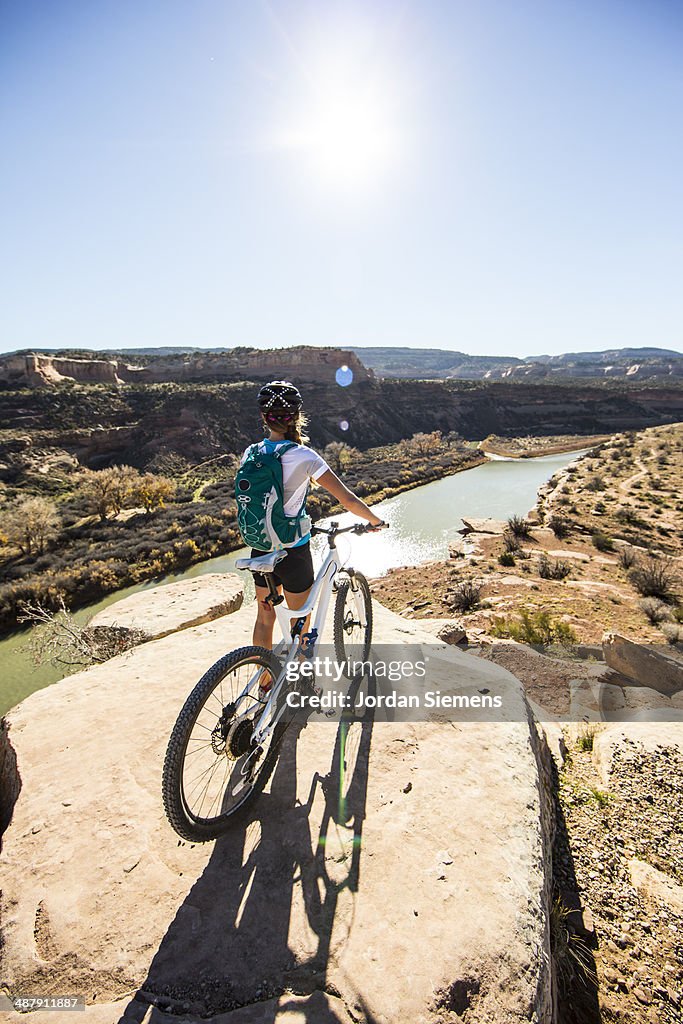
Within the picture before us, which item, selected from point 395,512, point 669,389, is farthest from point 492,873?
point 669,389

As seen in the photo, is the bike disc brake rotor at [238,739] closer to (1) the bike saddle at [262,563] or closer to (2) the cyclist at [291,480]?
(2) the cyclist at [291,480]

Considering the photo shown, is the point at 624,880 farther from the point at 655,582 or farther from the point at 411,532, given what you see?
the point at 411,532

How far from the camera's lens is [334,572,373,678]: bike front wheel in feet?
13.0

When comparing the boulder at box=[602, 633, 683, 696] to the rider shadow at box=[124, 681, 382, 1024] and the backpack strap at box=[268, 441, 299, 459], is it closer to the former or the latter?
the rider shadow at box=[124, 681, 382, 1024]

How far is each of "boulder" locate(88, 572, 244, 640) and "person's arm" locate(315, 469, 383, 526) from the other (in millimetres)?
3981

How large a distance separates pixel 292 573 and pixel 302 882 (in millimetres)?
1670

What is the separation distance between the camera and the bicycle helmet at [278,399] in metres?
2.89

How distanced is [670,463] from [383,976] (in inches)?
1293

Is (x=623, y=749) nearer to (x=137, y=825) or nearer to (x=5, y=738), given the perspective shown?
(x=137, y=825)

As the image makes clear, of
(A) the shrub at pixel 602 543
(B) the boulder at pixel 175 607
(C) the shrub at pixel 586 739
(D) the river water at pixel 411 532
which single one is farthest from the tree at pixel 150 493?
(C) the shrub at pixel 586 739

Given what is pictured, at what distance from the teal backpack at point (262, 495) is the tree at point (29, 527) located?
23.8m

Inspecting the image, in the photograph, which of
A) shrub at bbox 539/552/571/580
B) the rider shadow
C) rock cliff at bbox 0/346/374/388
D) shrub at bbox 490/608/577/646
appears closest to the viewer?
the rider shadow

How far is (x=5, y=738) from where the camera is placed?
3.37 meters

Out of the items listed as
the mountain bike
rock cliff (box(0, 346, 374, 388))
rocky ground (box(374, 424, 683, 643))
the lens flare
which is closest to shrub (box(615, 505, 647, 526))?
rocky ground (box(374, 424, 683, 643))
